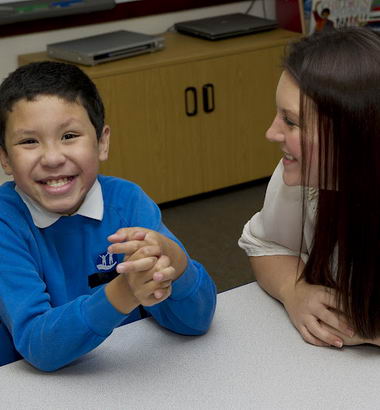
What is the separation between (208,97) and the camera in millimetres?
3260

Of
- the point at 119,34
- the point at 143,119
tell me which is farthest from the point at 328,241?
the point at 119,34

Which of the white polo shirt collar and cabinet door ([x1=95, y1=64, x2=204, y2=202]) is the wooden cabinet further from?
the white polo shirt collar

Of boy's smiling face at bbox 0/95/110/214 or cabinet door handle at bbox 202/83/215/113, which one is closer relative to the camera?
boy's smiling face at bbox 0/95/110/214

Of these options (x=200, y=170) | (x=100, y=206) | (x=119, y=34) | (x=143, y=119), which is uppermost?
(x=100, y=206)

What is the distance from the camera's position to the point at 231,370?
1.07 metres

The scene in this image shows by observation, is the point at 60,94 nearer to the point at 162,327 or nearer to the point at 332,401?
the point at 162,327

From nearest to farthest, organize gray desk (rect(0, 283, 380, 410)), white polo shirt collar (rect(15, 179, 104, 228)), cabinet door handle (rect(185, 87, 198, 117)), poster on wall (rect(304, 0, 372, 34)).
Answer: gray desk (rect(0, 283, 380, 410)), white polo shirt collar (rect(15, 179, 104, 228)), cabinet door handle (rect(185, 87, 198, 117)), poster on wall (rect(304, 0, 372, 34))

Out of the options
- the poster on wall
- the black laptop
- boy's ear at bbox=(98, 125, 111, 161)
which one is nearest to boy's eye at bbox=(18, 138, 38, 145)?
boy's ear at bbox=(98, 125, 111, 161)

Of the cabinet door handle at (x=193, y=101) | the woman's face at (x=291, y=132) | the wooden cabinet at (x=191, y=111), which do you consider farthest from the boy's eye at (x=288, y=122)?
the cabinet door handle at (x=193, y=101)

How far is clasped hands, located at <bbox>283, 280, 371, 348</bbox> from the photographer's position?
112 cm

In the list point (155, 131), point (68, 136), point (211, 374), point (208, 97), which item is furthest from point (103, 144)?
point (208, 97)

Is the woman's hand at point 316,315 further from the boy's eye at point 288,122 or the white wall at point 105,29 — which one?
the white wall at point 105,29

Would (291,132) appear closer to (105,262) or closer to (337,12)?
(105,262)

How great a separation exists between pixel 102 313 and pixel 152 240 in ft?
0.41
